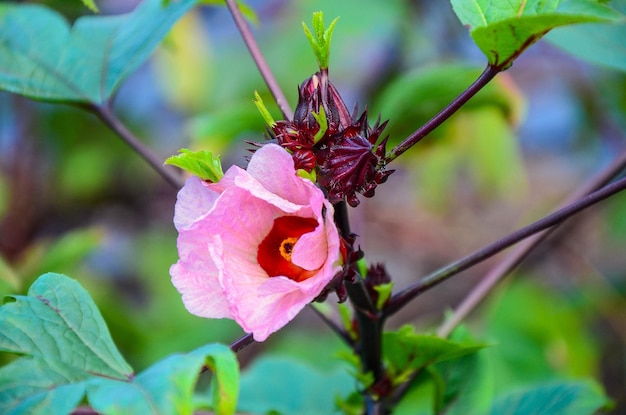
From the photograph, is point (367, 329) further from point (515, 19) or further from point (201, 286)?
point (515, 19)

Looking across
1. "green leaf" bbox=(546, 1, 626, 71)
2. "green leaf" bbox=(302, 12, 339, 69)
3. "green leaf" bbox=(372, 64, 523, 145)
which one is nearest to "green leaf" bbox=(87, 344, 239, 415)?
"green leaf" bbox=(302, 12, 339, 69)

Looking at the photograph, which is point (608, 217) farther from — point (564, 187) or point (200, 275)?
point (200, 275)

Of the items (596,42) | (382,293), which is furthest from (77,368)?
(596,42)

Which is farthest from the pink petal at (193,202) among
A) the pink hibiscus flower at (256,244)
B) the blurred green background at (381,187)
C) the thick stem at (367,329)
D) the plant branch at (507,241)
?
the blurred green background at (381,187)

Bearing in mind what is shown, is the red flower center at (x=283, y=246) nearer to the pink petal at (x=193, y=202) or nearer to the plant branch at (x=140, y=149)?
the pink petal at (x=193, y=202)

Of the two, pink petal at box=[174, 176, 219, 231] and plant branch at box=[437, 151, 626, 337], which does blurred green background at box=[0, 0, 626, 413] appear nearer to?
plant branch at box=[437, 151, 626, 337]
